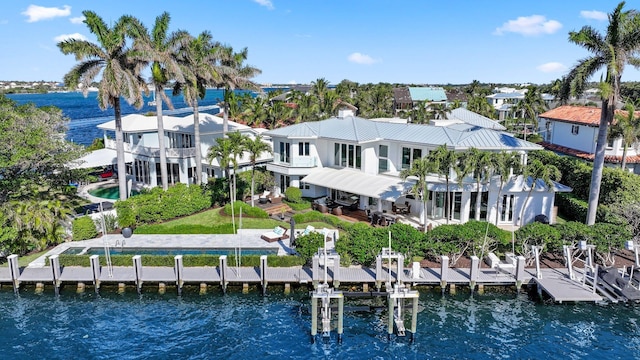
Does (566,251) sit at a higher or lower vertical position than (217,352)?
higher

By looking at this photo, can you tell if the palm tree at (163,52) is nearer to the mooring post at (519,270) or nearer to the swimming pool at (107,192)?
the swimming pool at (107,192)

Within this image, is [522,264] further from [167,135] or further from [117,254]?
[167,135]

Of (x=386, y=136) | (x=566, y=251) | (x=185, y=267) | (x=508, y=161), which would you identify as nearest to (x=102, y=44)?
(x=185, y=267)

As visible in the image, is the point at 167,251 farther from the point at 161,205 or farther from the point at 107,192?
the point at 107,192

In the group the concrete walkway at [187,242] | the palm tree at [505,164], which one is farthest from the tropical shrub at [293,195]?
the palm tree at [505,164]

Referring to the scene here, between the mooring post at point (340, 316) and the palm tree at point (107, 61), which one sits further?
the palm tree at point (107, 61)

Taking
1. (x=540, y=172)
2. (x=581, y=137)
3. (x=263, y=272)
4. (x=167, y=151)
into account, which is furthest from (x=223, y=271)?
(x=581, y=137)
